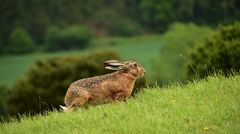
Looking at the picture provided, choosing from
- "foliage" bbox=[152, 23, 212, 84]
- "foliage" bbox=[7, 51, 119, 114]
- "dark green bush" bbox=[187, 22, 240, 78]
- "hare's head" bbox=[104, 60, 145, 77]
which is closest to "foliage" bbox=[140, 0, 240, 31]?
"foliage" bbox=[152, 23, 212, 84]

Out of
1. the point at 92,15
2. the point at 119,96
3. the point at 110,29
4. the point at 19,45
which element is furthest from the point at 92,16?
the point at 119,96

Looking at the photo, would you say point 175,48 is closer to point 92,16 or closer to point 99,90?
point 92,16

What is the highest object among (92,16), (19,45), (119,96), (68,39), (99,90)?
(99,90)

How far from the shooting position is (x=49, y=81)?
37719 millimetres

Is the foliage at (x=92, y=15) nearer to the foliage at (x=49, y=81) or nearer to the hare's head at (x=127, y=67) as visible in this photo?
the foliage at (x=49, y=81)

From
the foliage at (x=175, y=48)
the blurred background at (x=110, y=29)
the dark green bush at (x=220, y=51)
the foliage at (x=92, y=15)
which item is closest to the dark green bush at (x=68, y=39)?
the blurred background at (x=110, y=29)

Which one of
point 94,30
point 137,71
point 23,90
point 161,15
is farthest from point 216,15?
point 137,71

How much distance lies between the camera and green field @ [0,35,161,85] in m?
78.2

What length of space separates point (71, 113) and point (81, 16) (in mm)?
94387

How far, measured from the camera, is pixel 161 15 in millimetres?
95500

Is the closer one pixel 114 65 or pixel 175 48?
pixel 114 65

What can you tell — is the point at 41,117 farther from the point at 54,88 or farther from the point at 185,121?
the point at 54,88

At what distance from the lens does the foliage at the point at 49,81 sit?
36219 millimetres

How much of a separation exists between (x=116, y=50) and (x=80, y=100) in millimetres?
71418
